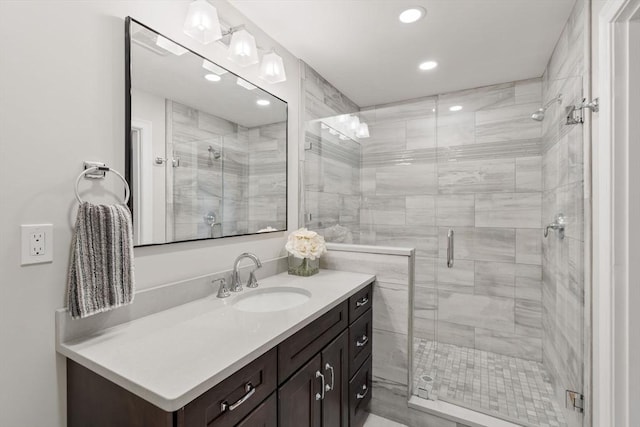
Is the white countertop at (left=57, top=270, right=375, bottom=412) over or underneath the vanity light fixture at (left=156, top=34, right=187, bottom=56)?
underneath

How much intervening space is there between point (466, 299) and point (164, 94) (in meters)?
2.74

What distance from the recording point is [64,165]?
0.99m

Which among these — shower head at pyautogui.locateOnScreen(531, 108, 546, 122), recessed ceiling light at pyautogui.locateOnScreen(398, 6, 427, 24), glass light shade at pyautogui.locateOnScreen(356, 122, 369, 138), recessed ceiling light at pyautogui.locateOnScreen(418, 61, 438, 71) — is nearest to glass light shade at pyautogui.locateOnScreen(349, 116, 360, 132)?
glass light shade at pyautogui.locateOnScreen(356, 122, 369, 138)

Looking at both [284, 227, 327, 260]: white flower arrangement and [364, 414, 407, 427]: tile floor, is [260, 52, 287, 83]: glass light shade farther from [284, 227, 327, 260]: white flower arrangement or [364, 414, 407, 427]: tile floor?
[364, 414, 407, 427]: tile floor

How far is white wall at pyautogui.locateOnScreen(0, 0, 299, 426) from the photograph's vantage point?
87cm

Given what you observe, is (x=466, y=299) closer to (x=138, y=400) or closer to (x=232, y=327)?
(x=232, y=327)

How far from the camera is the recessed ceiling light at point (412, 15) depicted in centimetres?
166

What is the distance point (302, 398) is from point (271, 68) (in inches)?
66.1

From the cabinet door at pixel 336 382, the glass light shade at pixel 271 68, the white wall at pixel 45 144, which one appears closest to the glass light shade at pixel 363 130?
the glass light shade at pixel 271 68

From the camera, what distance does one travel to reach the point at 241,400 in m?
0.90

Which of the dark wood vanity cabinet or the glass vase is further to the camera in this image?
the glass vase

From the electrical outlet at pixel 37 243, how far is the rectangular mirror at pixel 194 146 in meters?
0.27

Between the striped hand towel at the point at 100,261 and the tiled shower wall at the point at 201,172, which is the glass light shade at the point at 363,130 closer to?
Answer: the tiled shower wall at the point at 201,172

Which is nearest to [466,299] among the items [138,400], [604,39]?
[604,39]
